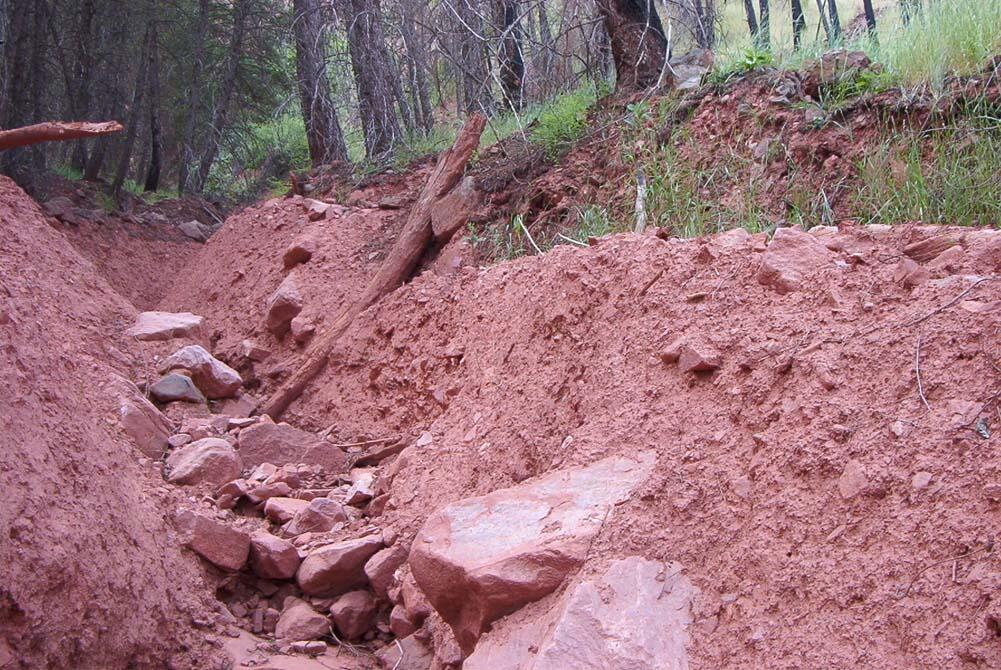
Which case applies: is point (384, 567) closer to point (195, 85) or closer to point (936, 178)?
point (936, 178)

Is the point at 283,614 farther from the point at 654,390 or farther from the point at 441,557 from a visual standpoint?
the point at 654,390

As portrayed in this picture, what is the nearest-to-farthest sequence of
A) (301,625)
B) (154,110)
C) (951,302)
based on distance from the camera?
(951,302), (301,625), (154,110)

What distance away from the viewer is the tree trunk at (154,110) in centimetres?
963

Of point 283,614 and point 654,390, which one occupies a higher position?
point 654,390

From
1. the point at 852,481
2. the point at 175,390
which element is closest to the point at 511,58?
the point at 175,390

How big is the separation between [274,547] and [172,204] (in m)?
7.41

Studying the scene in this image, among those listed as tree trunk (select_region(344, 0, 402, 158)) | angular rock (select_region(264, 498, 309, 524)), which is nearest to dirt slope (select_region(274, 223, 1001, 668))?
angular rock (select_region(264, 498, 309, 524))

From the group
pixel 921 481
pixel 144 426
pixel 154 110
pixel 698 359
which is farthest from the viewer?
pixel 154 110

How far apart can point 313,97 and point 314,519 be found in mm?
5688

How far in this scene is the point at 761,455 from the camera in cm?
254

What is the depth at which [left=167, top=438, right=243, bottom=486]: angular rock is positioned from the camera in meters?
3.99

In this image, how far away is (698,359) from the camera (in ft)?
9.68

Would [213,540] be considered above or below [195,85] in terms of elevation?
below

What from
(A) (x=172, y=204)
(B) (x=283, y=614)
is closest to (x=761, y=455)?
(B) (x=283, y=614)
